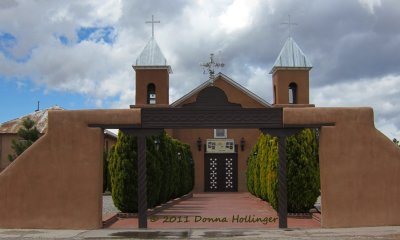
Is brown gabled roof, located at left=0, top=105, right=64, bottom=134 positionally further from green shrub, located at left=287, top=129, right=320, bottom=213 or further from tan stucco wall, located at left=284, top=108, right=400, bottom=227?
tan stucco wall, located at left=284, top=108, right=400, bottom=227

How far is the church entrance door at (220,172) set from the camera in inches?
1308

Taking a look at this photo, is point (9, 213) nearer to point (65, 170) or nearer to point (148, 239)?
point (65, 170)

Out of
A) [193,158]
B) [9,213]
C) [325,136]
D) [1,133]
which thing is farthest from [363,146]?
[1,133]

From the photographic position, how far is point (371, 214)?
12891mm

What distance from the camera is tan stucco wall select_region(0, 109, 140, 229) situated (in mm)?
12867

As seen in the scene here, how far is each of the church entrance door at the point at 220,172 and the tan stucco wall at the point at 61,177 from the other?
807 inches

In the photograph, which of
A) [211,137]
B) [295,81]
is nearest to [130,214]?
[295,81]

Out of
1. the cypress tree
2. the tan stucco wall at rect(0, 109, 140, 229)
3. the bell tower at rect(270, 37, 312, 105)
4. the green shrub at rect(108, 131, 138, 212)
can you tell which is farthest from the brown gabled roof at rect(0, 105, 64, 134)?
the tan stucco wall at rect(0, 109, 140, 229)

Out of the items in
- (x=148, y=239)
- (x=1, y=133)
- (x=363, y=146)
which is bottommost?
(x=148, y=239)

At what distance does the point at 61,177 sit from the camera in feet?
42.4

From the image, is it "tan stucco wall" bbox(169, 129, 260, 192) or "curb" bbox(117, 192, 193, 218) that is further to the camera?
"tan stucco wall" bbox(169, 129, 260, 192)

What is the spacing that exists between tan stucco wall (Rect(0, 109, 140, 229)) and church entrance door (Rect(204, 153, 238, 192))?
67.3ft

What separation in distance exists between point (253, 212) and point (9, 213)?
8.38 meters

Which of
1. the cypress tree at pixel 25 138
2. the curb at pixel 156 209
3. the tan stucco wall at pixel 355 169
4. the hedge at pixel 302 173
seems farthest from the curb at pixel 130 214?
the cypress tree at pixel 25 138
